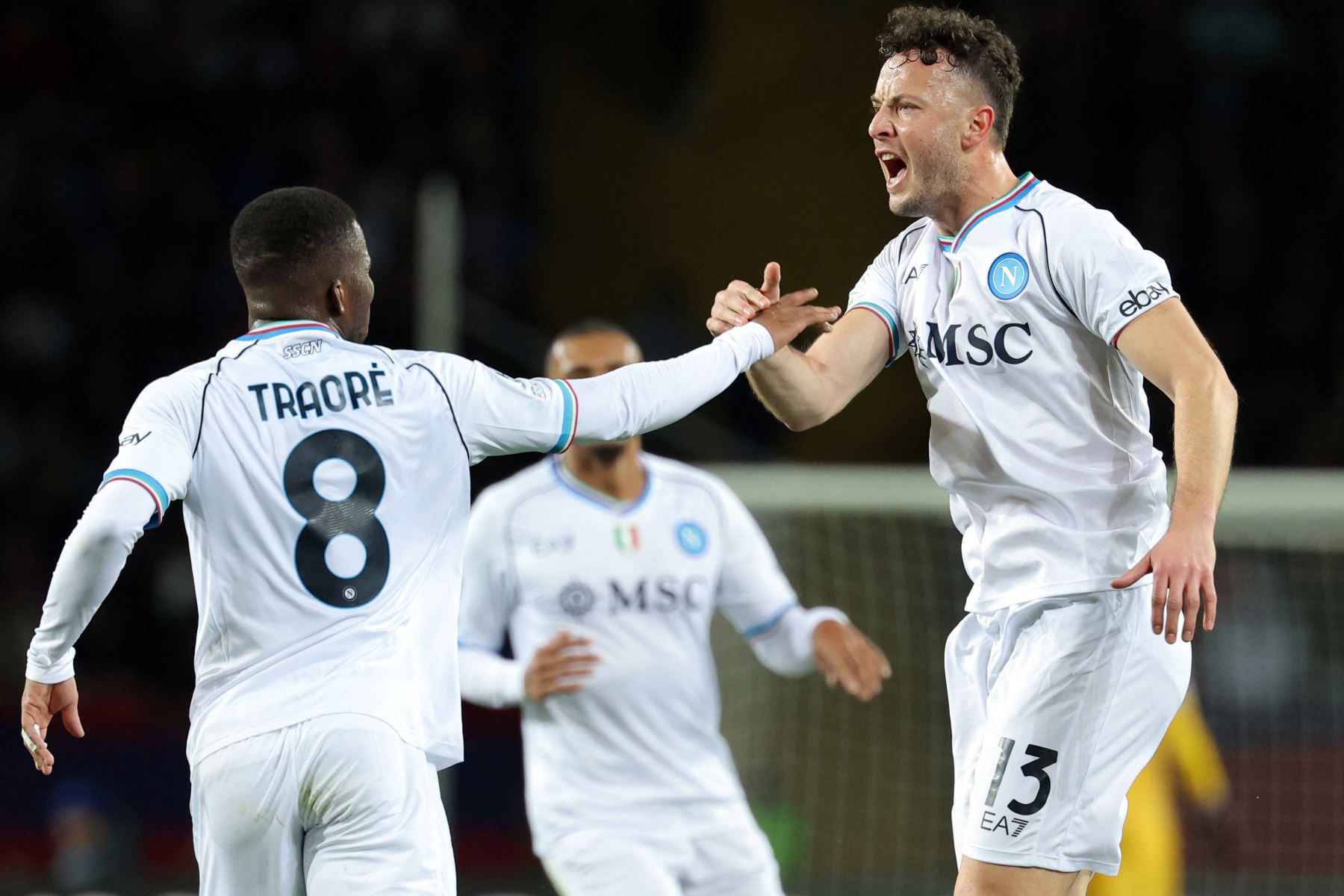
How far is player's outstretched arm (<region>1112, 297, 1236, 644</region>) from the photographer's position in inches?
132

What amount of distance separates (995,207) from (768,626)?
7.10 ft

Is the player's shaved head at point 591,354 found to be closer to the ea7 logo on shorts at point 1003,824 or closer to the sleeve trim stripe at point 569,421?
the sleeve trim stripe at point 569,421

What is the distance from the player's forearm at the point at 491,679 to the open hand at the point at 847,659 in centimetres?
96

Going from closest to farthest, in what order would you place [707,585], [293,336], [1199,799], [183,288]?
[293,336] → [707,585] → [1199,799] → [183,288]

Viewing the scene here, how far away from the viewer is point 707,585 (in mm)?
5664

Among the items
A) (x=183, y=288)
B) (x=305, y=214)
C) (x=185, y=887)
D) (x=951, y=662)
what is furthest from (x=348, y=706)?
(x=183, y=288)

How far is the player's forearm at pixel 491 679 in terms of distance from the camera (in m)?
5.38

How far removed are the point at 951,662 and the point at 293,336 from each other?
1739 millimetres

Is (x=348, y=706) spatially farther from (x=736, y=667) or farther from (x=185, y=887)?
(x=185, y=887)

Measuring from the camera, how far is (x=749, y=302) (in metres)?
4.32

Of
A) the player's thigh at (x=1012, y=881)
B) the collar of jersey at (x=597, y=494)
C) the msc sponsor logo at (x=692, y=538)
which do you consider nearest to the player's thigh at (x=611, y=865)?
the msc sponsor logo at (x=692, y=538)

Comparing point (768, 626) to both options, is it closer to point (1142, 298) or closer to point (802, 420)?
point (802, 420)

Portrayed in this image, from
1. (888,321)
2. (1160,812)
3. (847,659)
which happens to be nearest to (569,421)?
(888,321)

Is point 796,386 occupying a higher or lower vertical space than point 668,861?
higher
